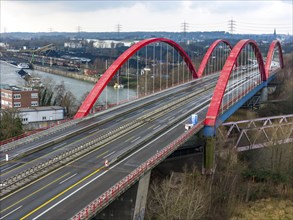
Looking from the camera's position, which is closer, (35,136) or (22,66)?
(35,136)

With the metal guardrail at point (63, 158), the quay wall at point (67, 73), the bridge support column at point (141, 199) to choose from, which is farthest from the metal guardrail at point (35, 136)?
the quay wall at point (67, 73)

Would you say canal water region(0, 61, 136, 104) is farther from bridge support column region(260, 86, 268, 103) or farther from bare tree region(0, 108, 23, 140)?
bridge support column region(260, 86, 268, 103)

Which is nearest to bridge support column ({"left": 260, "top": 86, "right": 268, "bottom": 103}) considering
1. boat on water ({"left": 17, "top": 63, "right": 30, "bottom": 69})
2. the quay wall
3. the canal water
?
the canal water

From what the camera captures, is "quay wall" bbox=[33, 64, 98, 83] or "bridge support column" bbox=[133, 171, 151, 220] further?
"quay wall" bbox=[33, 64, 98, 83]

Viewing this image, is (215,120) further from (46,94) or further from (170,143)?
(46,94)

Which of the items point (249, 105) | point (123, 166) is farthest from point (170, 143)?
point (249, 105)

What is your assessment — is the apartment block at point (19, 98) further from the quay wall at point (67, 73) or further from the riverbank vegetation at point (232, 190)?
the quay wall at point (67, 73)

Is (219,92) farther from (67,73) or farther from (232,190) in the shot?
(67,73)

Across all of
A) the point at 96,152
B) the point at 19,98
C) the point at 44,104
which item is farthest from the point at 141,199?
the point at 44,104
